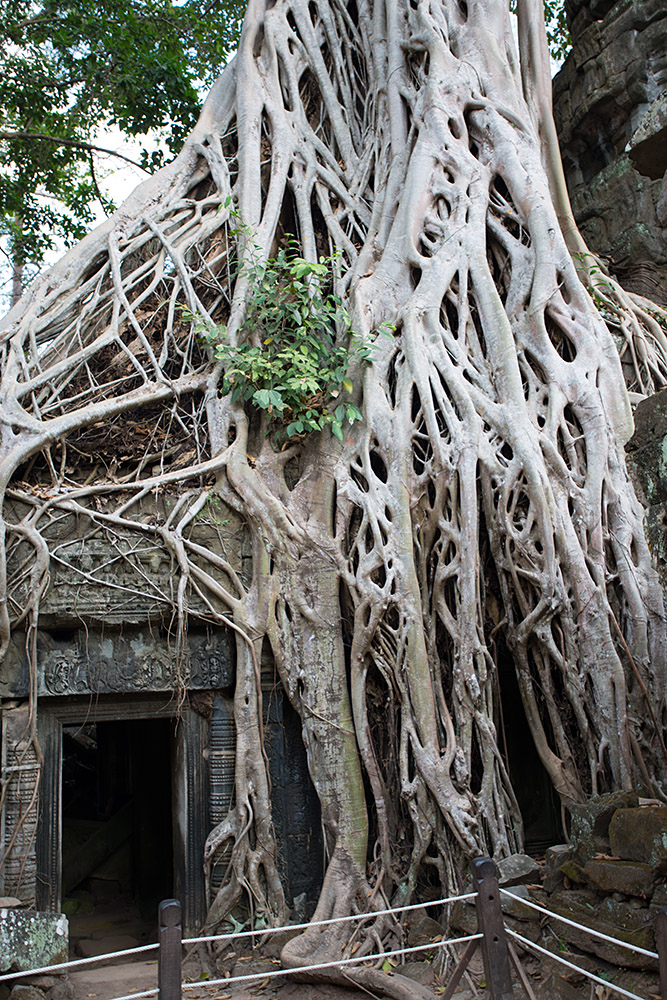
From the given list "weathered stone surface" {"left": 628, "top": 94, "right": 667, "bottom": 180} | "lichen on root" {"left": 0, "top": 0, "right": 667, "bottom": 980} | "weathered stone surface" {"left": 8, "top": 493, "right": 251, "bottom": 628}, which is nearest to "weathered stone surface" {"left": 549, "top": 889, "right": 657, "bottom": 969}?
"lichen on root" {"left": 0, "top": 0, "right": 667, "bottom": 980}

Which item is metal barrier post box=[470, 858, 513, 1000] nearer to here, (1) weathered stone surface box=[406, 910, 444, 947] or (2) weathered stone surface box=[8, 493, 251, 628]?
(1) weathered stone surface box=[406, 910, 444, 947]

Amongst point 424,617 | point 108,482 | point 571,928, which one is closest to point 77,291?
point 108,482

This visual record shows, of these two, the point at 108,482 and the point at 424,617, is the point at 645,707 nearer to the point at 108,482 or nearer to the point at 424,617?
the point at 424,617

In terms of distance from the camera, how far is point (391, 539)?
434 cm

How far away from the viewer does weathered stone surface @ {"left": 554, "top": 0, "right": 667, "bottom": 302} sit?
22.4ft

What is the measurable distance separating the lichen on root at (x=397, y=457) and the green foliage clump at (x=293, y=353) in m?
0.13

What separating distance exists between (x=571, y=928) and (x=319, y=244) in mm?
4483

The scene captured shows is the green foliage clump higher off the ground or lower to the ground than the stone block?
higher

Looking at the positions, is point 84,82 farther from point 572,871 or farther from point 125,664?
point 572,871

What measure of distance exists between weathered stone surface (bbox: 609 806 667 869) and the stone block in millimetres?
2169

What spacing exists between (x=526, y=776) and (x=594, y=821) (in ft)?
8.78

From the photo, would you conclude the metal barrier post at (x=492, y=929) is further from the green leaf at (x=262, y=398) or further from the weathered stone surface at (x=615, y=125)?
the weathered stone surface at (x=615, y=125)

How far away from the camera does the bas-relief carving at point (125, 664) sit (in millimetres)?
4234

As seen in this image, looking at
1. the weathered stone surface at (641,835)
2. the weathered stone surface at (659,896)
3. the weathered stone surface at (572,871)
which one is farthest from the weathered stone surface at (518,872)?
the weathered stone surface at (659,896)
